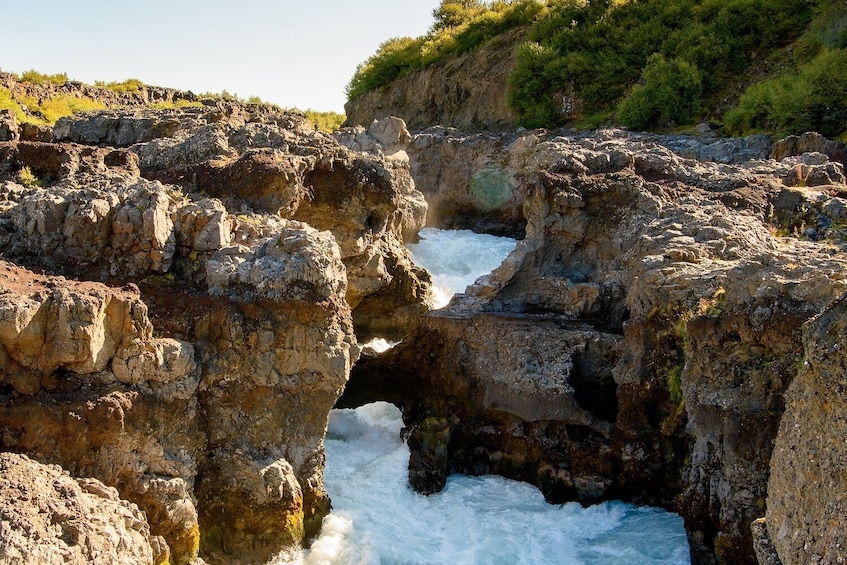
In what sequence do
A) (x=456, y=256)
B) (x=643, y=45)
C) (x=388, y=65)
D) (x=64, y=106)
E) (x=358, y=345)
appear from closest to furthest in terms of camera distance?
1. (x=358, y=345)
2. (x=456, y=256)
3. (x=64, y=106)
4. (x=643, y=45)
5. (x=388, y=65)

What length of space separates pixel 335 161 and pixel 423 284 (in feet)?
19.5

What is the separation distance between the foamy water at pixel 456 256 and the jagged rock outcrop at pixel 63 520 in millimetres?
16287

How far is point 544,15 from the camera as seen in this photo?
47469 millimetres

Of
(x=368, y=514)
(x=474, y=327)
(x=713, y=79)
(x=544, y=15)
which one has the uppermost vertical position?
(x=544, y=15)

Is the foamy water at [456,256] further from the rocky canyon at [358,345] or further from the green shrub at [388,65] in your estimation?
the green shrub at [388,65]

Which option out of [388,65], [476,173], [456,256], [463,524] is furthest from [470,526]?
[388,65]

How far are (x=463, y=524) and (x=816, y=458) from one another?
7.97m

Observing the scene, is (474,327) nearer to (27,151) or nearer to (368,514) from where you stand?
(368,514)

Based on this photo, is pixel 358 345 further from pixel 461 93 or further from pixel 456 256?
pixel 461 93

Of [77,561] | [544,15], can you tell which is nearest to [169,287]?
[77,561]

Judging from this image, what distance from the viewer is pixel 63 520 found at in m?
8.02

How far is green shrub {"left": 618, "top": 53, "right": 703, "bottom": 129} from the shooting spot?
35312 millimetres

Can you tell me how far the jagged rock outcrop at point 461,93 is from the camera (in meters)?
45.6

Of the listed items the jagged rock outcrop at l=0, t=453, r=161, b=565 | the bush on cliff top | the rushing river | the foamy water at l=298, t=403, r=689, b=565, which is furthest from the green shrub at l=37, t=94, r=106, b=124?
the bush on cliff top
